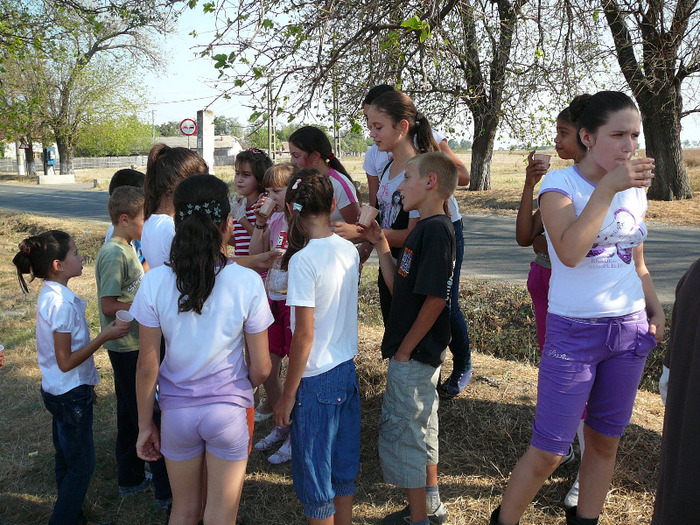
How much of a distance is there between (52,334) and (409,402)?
175 cm

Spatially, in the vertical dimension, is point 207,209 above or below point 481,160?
below

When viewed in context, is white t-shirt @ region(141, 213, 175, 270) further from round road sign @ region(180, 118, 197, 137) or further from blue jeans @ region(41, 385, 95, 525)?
round road sign @ region(180, 118, 197, 137)

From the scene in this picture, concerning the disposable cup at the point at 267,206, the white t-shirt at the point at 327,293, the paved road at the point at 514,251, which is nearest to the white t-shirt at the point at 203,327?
the white t-shirt at the point at 327,293

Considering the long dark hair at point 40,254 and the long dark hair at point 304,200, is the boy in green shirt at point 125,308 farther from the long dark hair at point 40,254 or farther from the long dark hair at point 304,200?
the long dark hair at point 304,200

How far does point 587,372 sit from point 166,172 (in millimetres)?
2157

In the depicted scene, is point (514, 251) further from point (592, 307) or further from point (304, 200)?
point (304, 200)

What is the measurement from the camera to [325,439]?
2.57m

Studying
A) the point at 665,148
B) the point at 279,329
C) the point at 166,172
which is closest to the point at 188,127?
the point at 665,148

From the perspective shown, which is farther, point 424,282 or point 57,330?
point 57,330

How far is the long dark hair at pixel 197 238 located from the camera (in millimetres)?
2281

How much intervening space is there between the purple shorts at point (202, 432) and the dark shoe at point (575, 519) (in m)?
1.54

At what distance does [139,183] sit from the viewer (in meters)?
A: 3.98

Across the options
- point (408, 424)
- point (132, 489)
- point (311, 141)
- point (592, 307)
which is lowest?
point (132, 489)

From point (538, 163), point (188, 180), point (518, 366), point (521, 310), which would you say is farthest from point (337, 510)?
point (521, 310)
